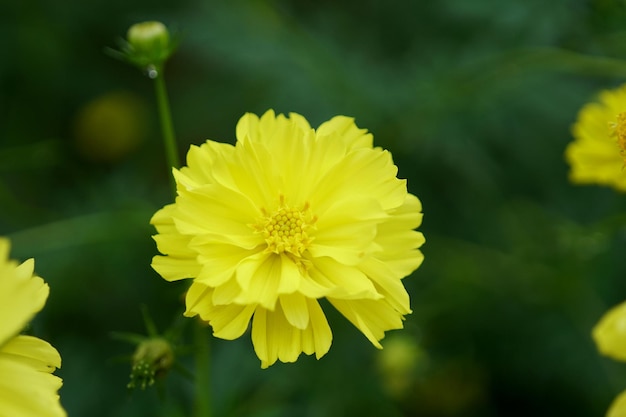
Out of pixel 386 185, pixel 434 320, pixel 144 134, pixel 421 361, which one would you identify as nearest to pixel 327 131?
pixel 386 185

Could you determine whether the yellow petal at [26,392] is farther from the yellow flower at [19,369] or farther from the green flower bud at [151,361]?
the green flower bud at [151,361]

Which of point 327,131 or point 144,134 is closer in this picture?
point 327,131

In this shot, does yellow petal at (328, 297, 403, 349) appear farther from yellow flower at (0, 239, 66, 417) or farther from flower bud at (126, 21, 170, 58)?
flower bud at (126, 21, 170, 58)

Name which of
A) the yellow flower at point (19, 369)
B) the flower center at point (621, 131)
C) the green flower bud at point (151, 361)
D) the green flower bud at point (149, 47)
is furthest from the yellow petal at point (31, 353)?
the flower center at point (621, 131)

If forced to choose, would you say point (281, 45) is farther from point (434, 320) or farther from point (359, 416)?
point (359, 416)

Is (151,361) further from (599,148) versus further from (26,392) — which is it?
(599,148)

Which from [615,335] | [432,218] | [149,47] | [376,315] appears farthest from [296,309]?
[432,218]
